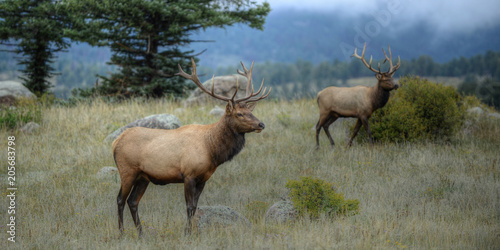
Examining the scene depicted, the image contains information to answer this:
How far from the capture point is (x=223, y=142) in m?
5.02

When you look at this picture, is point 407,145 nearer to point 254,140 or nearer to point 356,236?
point 254,140

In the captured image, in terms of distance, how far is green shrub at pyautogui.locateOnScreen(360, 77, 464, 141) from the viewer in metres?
9.65

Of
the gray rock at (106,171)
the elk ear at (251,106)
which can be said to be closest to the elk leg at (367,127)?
the elk ear at (251,106)

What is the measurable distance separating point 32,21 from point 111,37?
384cm

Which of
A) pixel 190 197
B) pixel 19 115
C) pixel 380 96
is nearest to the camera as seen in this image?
pixel 190 197

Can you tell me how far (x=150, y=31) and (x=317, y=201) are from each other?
39.0 feet

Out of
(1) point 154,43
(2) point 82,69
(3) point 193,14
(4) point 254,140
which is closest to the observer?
(4) point 254,140

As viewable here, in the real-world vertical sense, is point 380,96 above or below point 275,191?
above

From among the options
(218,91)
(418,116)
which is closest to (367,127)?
(418,116)

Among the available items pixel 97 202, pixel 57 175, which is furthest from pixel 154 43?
pixel 97 202

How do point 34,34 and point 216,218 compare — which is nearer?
point 216,218

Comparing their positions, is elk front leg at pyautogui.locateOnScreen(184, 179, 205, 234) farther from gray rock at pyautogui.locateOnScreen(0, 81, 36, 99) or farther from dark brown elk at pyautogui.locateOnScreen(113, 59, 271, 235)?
gray rock at pyautogui.locateOnScreen(0, 81, 36, 99)

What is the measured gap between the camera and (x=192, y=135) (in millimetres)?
5043

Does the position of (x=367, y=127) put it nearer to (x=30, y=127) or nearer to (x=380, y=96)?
(x=380, y=96)
